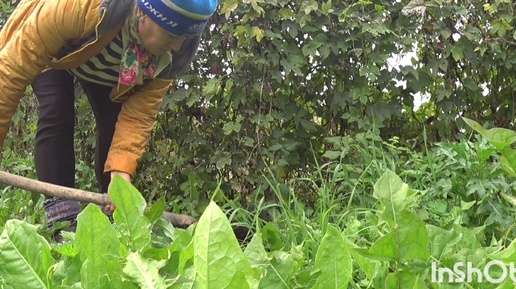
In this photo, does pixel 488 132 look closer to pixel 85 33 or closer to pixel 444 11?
pixel 85 33

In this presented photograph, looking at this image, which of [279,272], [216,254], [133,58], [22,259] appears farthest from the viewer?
[133,58]

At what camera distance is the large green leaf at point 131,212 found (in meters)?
1.02

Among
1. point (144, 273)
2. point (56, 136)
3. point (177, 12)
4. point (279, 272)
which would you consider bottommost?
point (56, 136)

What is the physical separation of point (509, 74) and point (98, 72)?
82.9 inches

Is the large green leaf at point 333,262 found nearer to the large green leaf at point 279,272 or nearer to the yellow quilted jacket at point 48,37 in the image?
the large green leaf at point 279,272

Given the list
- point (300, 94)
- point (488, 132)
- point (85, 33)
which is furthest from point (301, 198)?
point (488, 132)

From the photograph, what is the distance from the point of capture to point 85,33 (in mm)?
2119

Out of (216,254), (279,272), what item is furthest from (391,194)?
(216,254)

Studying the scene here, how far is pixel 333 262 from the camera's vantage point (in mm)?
892

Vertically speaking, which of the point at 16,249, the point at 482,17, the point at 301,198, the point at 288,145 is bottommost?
the point at 301,198

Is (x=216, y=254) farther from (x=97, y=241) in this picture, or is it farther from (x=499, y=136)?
(x=499, y=136)

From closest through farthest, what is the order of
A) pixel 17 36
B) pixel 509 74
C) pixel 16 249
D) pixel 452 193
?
1. pixel 16 249
2. pixel 17 36
3. pixel 452 193
4. pixel 509 74

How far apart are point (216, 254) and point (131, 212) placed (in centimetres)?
33

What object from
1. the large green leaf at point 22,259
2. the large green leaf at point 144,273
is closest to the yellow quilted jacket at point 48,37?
the large green leaf at point 22,259
